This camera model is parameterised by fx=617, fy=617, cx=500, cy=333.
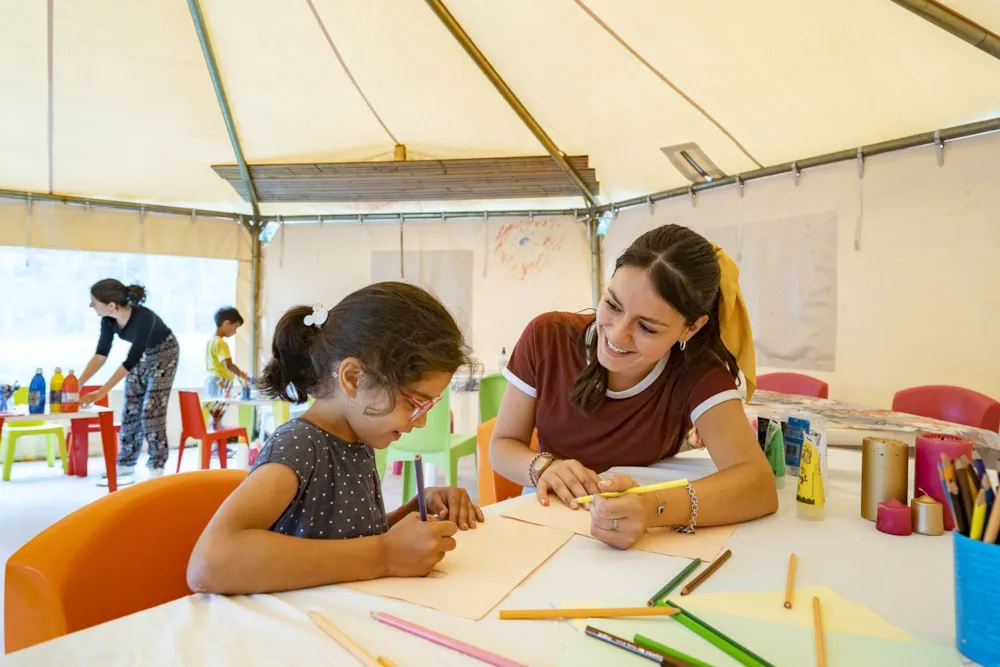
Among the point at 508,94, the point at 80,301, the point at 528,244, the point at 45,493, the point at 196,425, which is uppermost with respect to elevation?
the point at 508,94

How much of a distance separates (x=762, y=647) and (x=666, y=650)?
12cm

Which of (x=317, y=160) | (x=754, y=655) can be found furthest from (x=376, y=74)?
(x=754, y=655)

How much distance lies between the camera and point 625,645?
61cm

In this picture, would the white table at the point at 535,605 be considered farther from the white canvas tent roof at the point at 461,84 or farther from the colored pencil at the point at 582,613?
the white canvas tent roof at the point at 461,84

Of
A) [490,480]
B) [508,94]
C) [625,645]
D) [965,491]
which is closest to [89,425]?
[508,94]

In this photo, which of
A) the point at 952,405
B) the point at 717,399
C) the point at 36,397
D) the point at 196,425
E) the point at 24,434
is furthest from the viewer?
the point at 24,434

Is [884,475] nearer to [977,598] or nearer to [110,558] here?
[977,598]

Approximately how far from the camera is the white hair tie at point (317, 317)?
102 centimetres

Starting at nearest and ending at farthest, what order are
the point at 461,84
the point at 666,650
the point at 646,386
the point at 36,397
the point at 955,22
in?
the point at 666,650, the point at 646,386, the point at 955,22, the point at 36,397, the point at 461,84

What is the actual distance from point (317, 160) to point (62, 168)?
168 centimetres

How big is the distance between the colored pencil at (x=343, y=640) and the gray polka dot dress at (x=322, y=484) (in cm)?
23

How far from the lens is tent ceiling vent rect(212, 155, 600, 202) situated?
4.45 m

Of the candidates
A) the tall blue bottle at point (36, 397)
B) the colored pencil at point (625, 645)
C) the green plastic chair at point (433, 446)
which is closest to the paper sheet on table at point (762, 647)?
the colored pencil at point (625, 645)

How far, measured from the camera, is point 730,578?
2.67 ft
